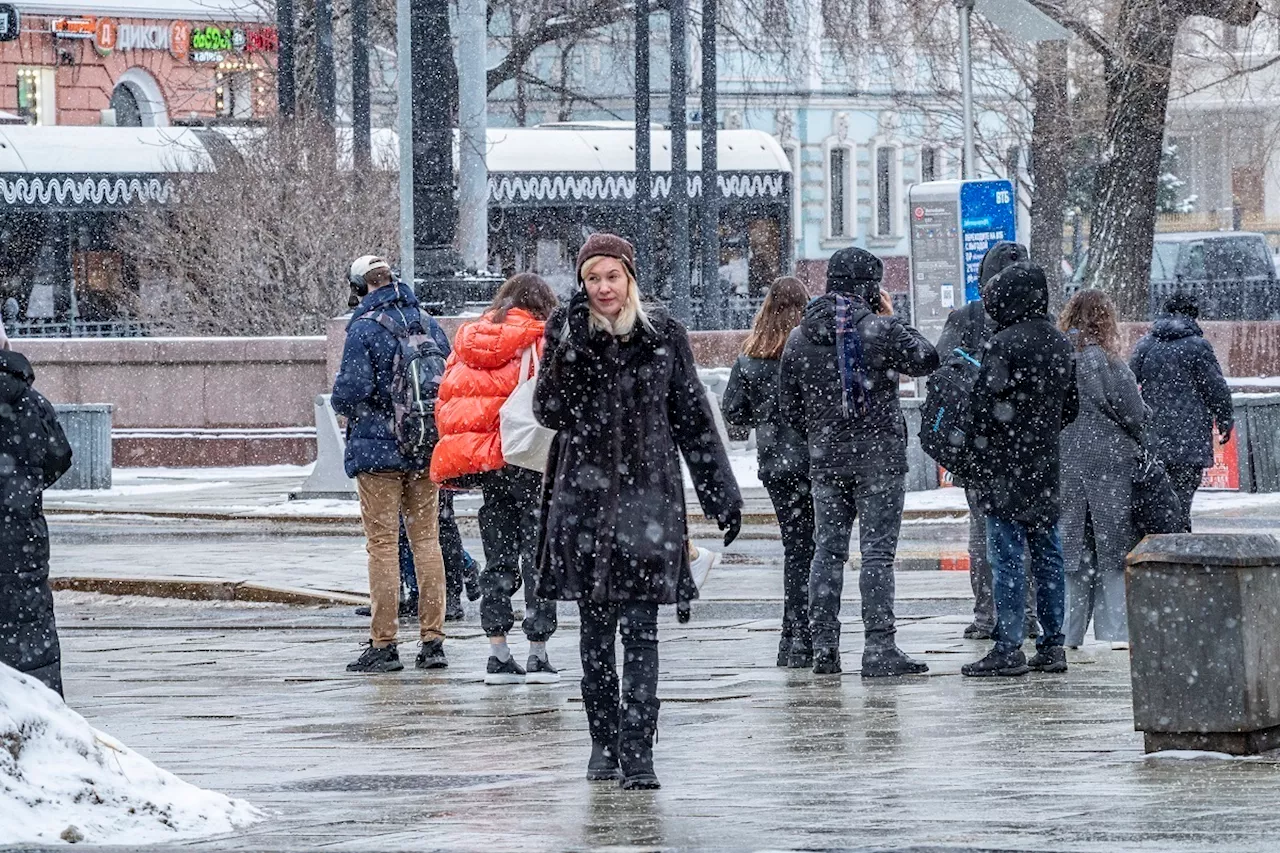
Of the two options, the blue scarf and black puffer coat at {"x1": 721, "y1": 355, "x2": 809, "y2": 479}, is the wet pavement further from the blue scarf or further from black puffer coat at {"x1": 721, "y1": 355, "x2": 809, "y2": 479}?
the blue scarf

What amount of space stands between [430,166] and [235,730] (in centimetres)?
1270

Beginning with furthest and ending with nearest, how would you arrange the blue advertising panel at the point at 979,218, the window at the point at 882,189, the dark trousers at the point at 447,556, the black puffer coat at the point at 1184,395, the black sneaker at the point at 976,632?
the window at the point at 882,189 < the blue advertising panel at the point at 979,218 < the black puffer coat at the point at 1184,395 < the dark trousers at the point at 447,556 < the black sneaker at the point at 976,632

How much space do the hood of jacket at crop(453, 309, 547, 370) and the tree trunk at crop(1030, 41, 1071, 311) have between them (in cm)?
2193

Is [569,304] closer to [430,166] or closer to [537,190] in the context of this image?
[430,166]

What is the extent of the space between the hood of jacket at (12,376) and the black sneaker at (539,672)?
3.21 metres

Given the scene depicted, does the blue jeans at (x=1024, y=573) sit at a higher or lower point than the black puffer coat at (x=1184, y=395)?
lower

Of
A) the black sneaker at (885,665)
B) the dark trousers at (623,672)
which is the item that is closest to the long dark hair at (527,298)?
the black sneaker at (885,665)

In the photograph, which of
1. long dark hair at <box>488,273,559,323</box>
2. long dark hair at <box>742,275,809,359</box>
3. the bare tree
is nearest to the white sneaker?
long dark hair at <box>488,273,559,323</box>

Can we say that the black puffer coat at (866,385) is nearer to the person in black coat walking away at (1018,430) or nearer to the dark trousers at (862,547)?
the dark trousers at (862,547)

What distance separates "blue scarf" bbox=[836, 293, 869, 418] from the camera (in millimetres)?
9883

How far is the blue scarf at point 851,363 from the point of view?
→ 9.88 metres

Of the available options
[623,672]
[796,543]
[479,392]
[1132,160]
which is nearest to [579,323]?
[623,672]

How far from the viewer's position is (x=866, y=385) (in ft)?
32.5


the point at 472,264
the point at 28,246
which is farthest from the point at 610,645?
the point at 28,246
